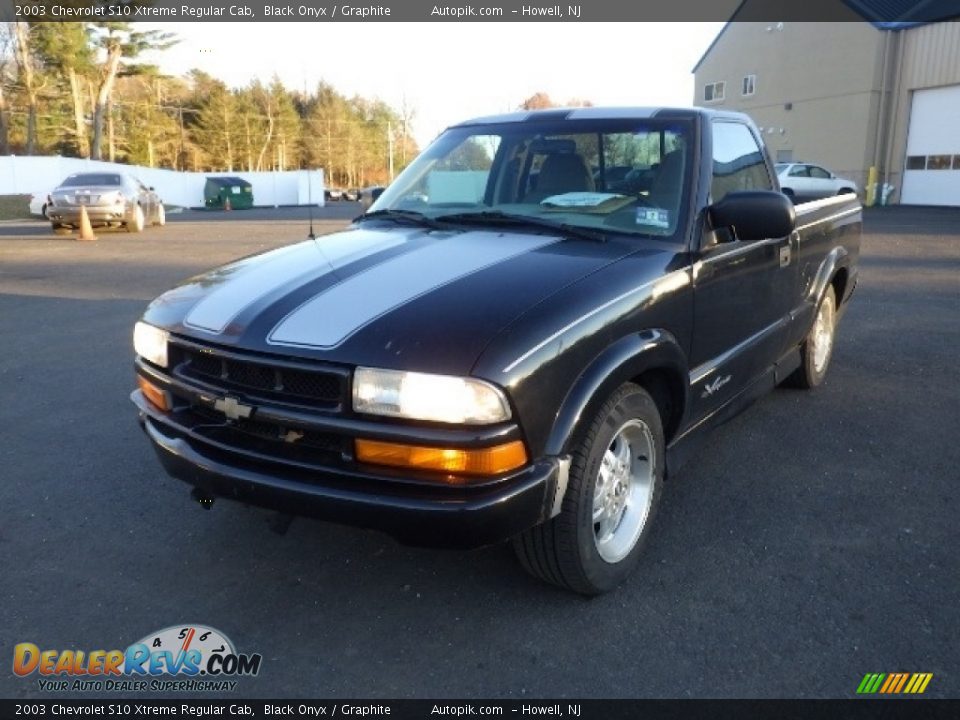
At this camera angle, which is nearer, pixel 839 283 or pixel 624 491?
pixel 624 491

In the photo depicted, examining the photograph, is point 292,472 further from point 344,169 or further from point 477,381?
point 344,169

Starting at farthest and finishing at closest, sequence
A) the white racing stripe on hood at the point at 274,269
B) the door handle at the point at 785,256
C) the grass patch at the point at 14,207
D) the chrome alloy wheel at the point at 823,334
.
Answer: the grass patch at the point at 14,207
the chrome alloy wheel at the point at 823,334
the door handle at the point at 785,256
the white racing stripe on hood at the point at 274,269

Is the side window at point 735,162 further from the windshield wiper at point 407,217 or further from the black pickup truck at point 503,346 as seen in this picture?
the windshield wiper at point 407,217

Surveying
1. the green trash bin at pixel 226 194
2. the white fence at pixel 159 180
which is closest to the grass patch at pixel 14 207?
the white fence at pixel 159 180

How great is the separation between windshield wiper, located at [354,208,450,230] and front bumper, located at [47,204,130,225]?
53.6ft

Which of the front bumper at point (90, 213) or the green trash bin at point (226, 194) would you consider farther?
the green trash bin at point (226, 194)

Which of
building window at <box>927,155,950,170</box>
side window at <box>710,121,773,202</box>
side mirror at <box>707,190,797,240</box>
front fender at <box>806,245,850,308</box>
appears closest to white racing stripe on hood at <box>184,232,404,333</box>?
side mirror at <box>707,190,797,240</box>

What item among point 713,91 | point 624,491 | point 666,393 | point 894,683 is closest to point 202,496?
point 624,491

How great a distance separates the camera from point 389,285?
280 cm

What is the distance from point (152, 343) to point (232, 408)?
25.5 inches

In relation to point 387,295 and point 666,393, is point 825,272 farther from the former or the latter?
point 387,295

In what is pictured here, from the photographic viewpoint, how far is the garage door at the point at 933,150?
28.1 m

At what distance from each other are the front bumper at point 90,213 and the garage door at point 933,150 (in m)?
27.7
